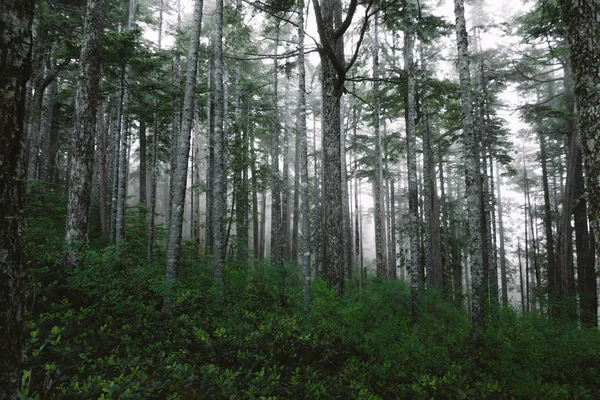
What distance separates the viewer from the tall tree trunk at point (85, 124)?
24.8ft

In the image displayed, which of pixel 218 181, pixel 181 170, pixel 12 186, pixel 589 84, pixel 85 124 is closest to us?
pixel 12 186

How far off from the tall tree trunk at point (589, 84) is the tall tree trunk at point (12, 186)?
5.34 m

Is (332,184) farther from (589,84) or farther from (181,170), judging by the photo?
(589,84)

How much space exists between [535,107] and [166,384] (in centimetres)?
1827

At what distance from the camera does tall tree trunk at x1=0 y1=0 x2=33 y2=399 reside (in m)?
1.35

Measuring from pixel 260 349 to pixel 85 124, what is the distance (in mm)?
7208

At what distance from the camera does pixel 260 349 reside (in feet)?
19.0

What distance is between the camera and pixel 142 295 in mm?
7172

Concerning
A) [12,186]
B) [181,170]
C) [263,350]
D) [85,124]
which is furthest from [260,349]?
[85,124]

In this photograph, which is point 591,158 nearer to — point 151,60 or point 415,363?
point 415,363

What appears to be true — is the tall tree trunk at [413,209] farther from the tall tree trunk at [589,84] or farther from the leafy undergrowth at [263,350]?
the tall tree trunk at [589,84]

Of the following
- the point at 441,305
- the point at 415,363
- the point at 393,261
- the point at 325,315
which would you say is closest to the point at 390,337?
the point at 415,363

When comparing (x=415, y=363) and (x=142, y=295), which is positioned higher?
(x=142, y=295)

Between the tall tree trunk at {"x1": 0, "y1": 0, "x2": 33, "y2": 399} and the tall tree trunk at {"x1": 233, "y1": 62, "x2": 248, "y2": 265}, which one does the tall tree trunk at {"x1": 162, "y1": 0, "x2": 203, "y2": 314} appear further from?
the tall tree trunk at {"x1": 0, "y1": 0, "x2": 33, "y2": 399}
